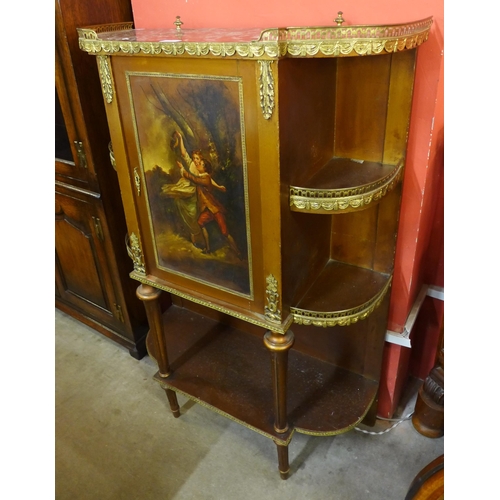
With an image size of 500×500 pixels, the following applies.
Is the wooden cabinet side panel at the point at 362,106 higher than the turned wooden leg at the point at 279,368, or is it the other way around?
the wooden cabinet side panel at the point at 362,106

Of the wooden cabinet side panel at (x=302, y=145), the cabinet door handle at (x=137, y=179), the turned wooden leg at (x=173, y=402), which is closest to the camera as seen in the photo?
the wooden cabinet side panel at (x=302, y=145)

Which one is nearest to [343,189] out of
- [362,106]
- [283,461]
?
[362,106]

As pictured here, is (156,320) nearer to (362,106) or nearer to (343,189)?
(343,189)

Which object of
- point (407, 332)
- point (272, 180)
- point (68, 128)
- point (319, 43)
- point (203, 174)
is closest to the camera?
point (319, 43)

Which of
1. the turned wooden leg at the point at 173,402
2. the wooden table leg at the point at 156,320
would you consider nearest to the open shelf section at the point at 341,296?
the wooden table leg at the point at 156,320

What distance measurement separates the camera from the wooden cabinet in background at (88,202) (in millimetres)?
1374

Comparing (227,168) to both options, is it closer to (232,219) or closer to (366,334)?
(232,219)

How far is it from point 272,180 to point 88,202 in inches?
39.2

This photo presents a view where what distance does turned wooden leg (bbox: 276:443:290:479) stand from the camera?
4.63ft

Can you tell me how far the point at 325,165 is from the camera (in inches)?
45.2

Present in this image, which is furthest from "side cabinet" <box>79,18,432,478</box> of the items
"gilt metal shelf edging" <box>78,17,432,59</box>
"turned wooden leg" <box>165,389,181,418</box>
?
"turned wooden leg" <box>165,389,181,418</box>

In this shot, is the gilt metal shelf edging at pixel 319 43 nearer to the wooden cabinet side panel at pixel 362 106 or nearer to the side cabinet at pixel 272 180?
the side cabinet at pixel 272 180

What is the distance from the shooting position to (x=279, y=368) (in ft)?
4.00

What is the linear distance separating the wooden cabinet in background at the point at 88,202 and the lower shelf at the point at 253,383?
34 centimetres
